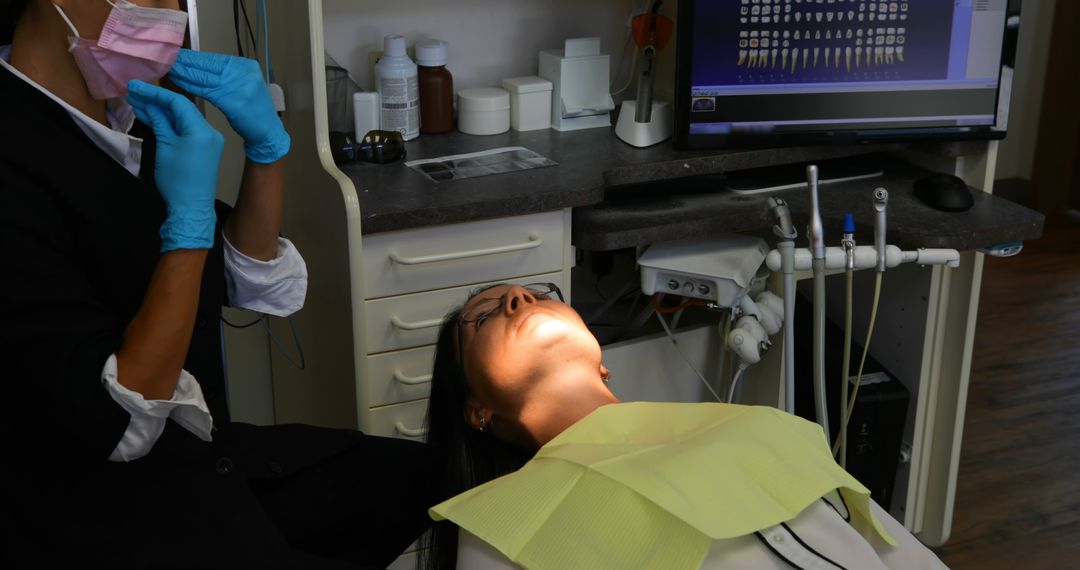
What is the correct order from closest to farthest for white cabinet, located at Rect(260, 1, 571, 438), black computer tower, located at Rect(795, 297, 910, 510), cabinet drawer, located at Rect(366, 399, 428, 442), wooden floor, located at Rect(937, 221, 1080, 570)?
1. white cabinet, located at Rect(260, 1, 571, 438)
2. cabinet drawer, located at Rect(366, 399, 428, 442)
3. black computer tower, located at Rect(795, 297, 910, 510)
4. wooden floor, located at Rect(937, 221, 1080, 570)

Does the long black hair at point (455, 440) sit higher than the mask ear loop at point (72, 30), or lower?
lower

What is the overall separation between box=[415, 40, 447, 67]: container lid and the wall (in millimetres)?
2717

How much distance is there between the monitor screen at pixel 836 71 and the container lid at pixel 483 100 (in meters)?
0.38

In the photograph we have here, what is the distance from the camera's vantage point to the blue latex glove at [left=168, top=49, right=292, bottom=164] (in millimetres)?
1376

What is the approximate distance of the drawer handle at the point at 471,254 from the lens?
185 centimetres

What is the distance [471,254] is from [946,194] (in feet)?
3.03

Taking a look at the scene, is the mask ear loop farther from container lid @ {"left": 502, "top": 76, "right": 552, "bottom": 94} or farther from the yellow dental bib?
container lid @ {"left": 502, "top": 76, "right": 552, "bottom": 94}

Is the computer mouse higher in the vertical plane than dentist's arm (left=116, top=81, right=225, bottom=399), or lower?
lower

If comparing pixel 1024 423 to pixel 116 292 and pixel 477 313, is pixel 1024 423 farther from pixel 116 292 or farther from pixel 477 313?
pixel 116 292

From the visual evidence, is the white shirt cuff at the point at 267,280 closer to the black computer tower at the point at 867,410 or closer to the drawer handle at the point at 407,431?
the drawer handle at the point at 407,431

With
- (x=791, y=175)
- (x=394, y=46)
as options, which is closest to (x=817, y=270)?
(x=791, y=175)

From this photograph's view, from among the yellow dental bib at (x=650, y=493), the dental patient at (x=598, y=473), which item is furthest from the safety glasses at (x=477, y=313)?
the yellow dental bib at (x=650, y=493)

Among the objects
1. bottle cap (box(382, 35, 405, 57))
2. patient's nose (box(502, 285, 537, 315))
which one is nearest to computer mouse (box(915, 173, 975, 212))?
patient's nose (box(502, 285, 537, 315))

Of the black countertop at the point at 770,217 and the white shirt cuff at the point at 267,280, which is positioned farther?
the black countertop at the point at 770,217
